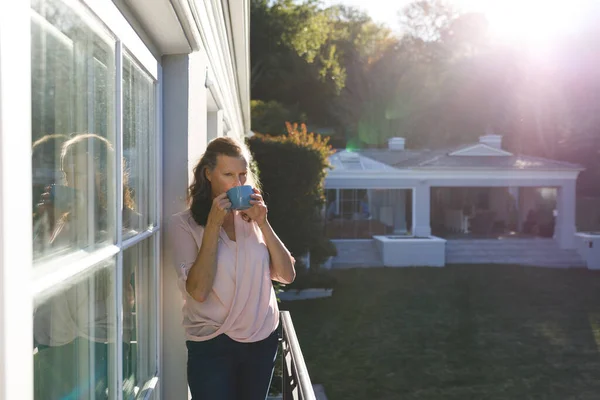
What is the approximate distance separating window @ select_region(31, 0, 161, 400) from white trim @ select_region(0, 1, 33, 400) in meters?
0.09

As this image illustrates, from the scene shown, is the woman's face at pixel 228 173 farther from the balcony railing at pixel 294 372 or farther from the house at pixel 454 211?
the house at pixel 454 211

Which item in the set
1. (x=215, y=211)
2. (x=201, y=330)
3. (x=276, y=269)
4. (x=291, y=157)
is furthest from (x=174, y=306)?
(x=291, y=157)

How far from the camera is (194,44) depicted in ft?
7.27

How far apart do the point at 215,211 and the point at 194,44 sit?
718mm

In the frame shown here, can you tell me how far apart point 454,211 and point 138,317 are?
21.1 metres

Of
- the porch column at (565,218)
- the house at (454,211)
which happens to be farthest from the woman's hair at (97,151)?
the porch column at (565,218)

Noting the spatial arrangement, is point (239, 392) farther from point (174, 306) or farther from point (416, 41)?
point (416, 41)

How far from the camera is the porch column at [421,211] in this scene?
1877cm

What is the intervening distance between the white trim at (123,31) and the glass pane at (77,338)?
1.87 feet

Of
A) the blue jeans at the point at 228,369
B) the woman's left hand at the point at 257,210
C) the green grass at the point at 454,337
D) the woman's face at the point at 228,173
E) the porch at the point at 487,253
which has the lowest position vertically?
the green grass at the point at 454,337

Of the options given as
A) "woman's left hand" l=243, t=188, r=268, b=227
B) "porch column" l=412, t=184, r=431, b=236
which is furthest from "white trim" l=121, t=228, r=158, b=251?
"porch column" l=412, t=184, r=431, b=236

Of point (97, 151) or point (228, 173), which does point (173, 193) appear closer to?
point (228, 173)

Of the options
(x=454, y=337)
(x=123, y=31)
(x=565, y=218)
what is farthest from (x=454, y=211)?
(x=123, y=31)

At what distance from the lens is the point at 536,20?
3344 cm
